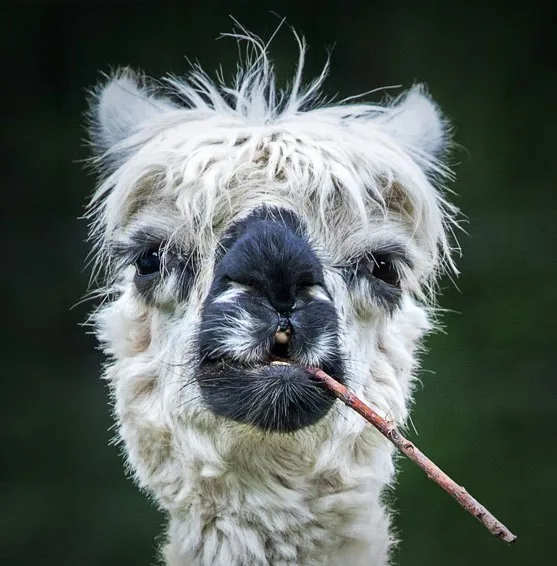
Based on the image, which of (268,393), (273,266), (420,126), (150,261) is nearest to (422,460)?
(268,393)

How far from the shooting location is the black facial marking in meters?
2.19

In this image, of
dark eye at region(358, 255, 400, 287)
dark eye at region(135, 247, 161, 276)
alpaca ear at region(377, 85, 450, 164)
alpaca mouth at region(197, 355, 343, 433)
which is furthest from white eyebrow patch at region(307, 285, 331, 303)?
alpaca ear at region(377, 85, 450, 164)

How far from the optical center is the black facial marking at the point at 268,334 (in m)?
2.19

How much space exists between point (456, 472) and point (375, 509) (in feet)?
11.9

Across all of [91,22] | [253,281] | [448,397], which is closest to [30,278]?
[91,22]

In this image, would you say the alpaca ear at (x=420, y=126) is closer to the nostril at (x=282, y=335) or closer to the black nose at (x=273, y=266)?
the black nose at (x=273, y=266)

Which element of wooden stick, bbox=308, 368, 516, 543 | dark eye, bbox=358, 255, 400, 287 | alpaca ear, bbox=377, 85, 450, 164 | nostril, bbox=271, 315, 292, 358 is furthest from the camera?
alpaca ear, bbox=377, 85, 450, 164

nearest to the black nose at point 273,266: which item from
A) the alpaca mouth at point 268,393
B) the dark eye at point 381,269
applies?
the alpaca mouth at point 268,393

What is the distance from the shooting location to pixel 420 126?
3014 mm

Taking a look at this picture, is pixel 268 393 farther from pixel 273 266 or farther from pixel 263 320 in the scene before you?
pixel 273 266

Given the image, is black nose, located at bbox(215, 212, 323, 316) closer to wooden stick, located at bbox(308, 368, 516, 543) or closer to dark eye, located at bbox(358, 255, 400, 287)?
wooden stick, located at bbox(308, 368, 516, 543)

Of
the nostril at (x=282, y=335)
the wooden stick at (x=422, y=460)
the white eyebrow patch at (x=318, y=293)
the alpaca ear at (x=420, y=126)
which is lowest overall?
the wooden stick at (x=422, y=460)

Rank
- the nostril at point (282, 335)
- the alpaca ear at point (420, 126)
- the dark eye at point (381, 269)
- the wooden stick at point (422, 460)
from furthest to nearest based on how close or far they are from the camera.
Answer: the alpaca ear at point (420, 126)
the dark eye at point (381, 269)
the nostril at point (282, 335)
the wooden stick at point (422, 460)

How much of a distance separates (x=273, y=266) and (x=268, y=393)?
0.27 meters
